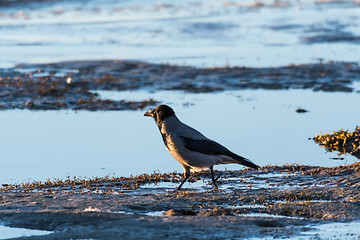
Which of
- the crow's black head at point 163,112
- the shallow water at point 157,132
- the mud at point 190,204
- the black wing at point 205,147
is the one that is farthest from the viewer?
the shallow water at point 157,132

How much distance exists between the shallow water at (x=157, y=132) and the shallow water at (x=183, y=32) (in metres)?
6.91

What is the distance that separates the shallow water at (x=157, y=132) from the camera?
44.4 ft

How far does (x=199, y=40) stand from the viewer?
36656 mm

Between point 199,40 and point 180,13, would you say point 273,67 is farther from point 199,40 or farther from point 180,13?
point 180,13

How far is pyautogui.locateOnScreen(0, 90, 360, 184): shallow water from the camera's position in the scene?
1355 centimetres

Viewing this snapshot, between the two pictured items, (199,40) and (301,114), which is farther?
(199,40)

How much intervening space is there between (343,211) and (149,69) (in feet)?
60.6

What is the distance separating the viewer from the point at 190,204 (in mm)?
9875

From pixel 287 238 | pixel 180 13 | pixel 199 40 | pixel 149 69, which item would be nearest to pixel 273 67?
pixel 149 69

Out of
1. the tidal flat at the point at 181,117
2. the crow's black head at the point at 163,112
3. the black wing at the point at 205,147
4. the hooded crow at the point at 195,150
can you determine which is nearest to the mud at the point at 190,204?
the tidal flat at the point at 181,117

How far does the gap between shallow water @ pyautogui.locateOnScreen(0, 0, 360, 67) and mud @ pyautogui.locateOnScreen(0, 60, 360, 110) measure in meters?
1.73

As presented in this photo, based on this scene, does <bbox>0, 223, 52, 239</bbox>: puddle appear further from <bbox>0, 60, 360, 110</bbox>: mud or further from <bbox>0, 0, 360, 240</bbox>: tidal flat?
<bbox>0, 60, 360, 110</bbox>: mud

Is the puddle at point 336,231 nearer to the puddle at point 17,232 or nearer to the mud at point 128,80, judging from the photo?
the puddle at point 17,232

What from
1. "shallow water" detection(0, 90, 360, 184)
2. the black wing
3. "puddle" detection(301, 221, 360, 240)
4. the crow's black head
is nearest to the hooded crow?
the black wing
